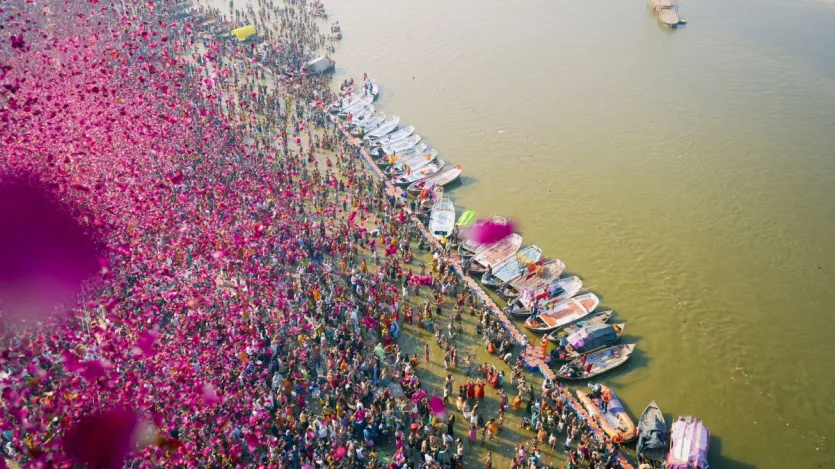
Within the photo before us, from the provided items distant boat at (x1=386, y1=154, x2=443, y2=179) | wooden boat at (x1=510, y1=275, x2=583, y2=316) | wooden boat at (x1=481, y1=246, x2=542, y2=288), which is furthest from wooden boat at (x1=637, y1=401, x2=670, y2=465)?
distant boat at (x1=386, y1=154, x2=443, y2=179)

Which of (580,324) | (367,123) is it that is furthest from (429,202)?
(580,324)

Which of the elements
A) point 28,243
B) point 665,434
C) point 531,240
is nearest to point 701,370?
point 665,434

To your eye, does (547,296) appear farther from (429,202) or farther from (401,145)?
(401,145)

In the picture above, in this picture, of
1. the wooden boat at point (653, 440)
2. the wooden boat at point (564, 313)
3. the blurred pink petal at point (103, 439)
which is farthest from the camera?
the wooden boat at point (564, 313)

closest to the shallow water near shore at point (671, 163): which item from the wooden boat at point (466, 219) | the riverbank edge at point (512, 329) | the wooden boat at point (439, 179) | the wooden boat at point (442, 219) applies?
the wooden boat at point (439, 179)

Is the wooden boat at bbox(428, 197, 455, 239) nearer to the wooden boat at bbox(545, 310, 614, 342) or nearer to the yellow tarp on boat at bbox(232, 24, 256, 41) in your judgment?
the wooden boat at bbox(545, 310, 614, 342)

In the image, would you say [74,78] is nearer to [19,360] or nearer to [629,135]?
[19,360]

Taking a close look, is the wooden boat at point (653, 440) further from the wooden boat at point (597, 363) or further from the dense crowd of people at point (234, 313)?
the wooden boat at point (597, 363)

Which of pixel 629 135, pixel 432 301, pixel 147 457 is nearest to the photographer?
pixel 147 457
